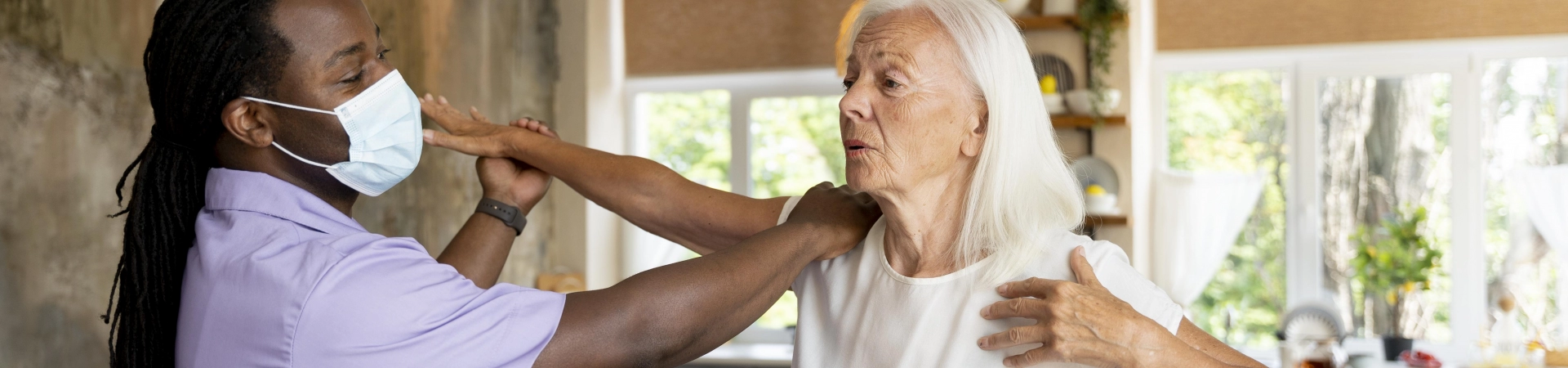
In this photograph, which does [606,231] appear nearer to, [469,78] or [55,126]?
[469,78]

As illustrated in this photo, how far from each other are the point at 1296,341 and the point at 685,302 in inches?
141

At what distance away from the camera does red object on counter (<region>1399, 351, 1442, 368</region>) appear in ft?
13.9

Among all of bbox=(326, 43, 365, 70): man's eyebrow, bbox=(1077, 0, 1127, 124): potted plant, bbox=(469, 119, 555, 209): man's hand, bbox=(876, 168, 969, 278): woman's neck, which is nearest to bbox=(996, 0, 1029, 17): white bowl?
bbox=(1077, 0, 1127, 124): potted plant

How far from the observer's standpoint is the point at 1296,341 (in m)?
4.08

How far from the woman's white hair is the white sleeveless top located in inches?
1.1

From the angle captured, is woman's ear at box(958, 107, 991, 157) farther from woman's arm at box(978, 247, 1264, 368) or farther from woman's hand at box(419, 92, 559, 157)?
woman's hand at box(419, 92, 559, 157)

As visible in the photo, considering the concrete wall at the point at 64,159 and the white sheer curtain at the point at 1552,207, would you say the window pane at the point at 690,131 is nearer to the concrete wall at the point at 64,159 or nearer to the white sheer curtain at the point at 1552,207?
the concrete wall at the point at 64,159

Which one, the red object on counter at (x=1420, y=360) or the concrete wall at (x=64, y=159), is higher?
the concrete wall at (x=64, y=159)

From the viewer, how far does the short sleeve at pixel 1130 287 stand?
1287 mm

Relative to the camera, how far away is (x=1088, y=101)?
448 centimetres

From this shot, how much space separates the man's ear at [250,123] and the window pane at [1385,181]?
487 centimetres

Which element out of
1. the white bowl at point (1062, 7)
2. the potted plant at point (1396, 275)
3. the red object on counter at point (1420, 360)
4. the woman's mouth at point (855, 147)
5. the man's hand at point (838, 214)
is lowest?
the red object on counter at point (1420, 360)

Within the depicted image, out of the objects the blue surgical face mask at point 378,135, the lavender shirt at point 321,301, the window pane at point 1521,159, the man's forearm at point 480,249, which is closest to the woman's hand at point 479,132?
the man's forearm at point 480,249

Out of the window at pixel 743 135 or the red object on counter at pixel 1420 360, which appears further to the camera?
the window at pixel 743 135
